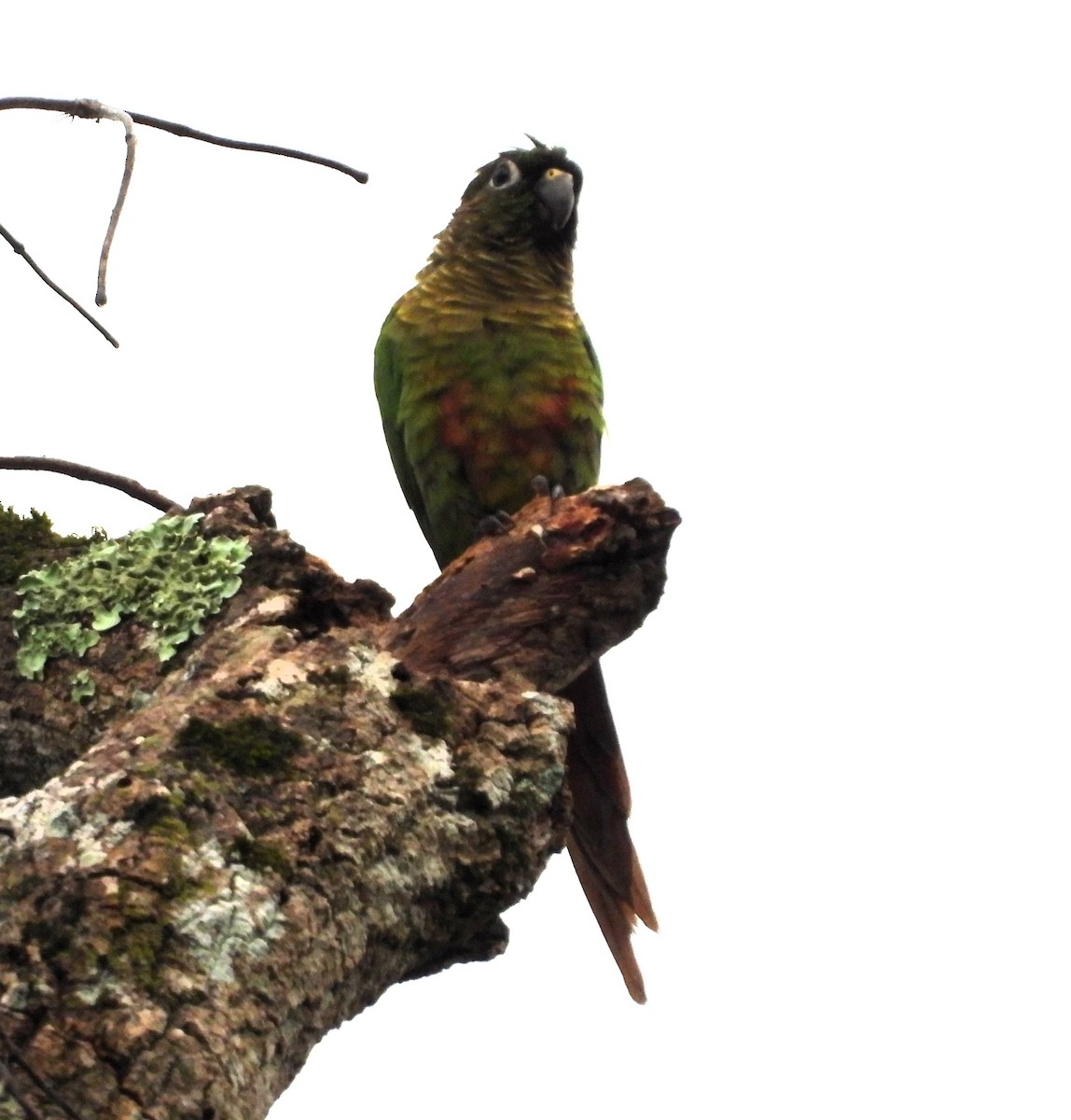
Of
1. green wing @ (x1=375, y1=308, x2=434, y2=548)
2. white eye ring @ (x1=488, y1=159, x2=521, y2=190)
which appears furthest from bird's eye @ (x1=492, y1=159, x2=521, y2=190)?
green wing @ (x1=375, y1=308, x2=434, y2=548)

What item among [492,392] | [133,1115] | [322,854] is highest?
[492,392]

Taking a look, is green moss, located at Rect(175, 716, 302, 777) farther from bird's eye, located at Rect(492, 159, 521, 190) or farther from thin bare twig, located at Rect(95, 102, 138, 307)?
bird's eye, located at Rect(492, 159, 521, 190)

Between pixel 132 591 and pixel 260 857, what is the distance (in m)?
1.06

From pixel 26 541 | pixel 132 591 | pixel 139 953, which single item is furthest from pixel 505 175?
pixel 139 953

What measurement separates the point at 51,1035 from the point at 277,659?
90 cm

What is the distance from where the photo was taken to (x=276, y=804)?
242cm

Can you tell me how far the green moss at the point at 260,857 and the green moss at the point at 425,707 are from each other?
1.34ft

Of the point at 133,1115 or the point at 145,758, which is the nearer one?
the point at 133,1115

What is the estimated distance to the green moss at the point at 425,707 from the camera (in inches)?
105

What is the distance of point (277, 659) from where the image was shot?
2.75 m

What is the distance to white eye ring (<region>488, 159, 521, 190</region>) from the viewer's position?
20.2 feet

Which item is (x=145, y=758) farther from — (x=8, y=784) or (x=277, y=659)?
(x=8, y=784)

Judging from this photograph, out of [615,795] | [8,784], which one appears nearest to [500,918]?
[8,784]

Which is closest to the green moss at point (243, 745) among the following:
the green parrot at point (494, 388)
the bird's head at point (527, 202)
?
the green parrot at point (494, 388)
